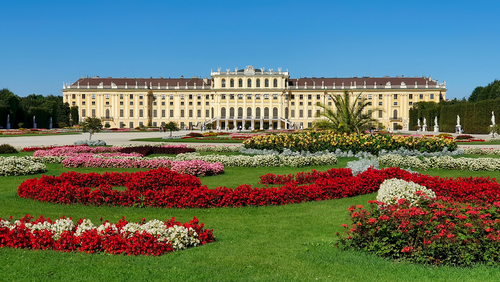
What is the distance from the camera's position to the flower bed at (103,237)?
4320mm

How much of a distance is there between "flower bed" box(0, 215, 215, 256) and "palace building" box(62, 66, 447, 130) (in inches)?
2698

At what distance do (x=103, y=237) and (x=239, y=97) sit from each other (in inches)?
2829

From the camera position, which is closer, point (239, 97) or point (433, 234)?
point (433, 234)

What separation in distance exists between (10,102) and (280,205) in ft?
176

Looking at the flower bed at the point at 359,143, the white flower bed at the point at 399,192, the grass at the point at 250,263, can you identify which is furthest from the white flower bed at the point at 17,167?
the white flower bed at the point at 399,192

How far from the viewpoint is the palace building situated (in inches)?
2972

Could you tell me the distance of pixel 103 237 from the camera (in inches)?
173

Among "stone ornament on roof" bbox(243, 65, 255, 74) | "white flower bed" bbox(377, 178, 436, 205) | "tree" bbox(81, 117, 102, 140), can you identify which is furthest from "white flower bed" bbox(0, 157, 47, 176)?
"stone ornament on roof" bbox(243, 65, 255, 74)

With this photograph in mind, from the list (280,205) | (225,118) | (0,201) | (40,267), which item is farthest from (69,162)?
(225,118)

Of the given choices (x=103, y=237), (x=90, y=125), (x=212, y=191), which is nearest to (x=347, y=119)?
(x=212, y=191)

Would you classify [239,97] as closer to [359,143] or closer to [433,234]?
[359,143]

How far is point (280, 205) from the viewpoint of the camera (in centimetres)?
703

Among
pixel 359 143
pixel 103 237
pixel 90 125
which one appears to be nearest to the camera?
pixel 103 237

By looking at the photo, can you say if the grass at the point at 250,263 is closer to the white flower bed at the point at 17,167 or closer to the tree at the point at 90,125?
the white flower bed at the point at 17,167
